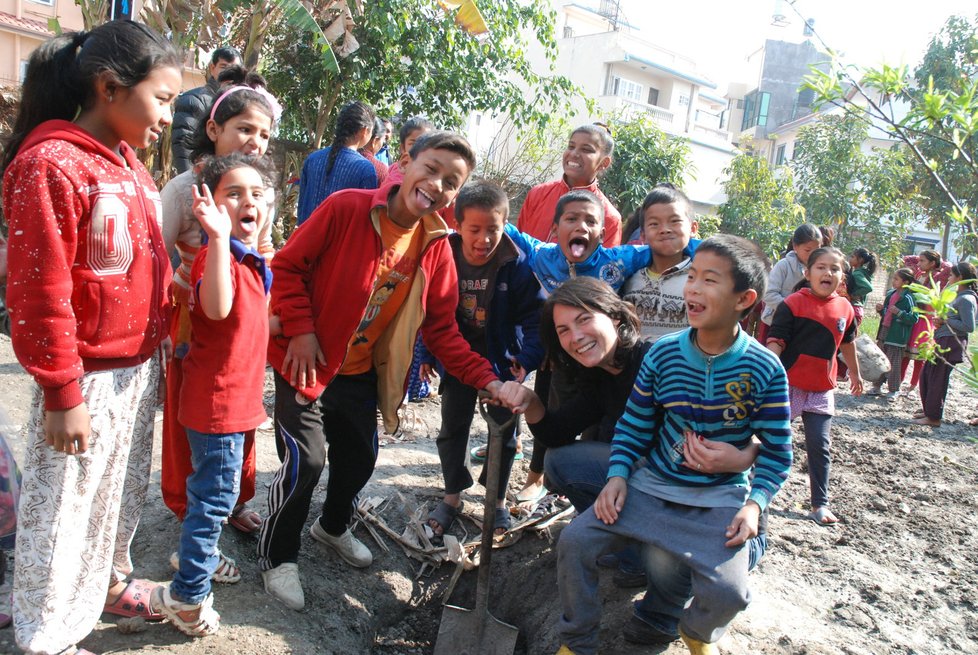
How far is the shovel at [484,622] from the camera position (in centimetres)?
292

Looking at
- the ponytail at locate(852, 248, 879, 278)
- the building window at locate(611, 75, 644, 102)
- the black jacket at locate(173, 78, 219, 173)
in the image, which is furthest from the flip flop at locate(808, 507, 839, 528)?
the building window at locate(611, 75, 644, 102)

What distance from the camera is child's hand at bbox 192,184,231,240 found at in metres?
2.07

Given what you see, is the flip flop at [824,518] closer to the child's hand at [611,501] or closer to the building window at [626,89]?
the child's hand at [611,501]

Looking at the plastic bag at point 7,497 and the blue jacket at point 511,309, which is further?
the blue jacket at point 511,309

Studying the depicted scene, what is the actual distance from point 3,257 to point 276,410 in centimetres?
100

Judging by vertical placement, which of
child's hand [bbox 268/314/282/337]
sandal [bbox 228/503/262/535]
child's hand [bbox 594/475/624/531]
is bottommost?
sandal [bbox 228/503/262/535]

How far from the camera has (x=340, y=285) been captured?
8.85 feet

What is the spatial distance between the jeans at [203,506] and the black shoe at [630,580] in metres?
1.71

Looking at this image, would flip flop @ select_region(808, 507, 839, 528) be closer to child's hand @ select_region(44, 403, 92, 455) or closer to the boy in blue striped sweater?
the boy in blue striped sweater

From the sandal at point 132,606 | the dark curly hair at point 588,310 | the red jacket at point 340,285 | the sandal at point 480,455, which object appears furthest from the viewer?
the sandal at point 480,455

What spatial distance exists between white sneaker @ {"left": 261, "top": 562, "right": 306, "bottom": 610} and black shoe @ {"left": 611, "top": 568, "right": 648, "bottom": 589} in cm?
134

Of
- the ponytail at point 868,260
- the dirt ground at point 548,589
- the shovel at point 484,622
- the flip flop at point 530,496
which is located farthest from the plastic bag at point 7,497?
the ponytail at point 868,260

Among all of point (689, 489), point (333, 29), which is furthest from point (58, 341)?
point (333, 29)

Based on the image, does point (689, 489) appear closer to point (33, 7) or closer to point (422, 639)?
point (422, 639)
